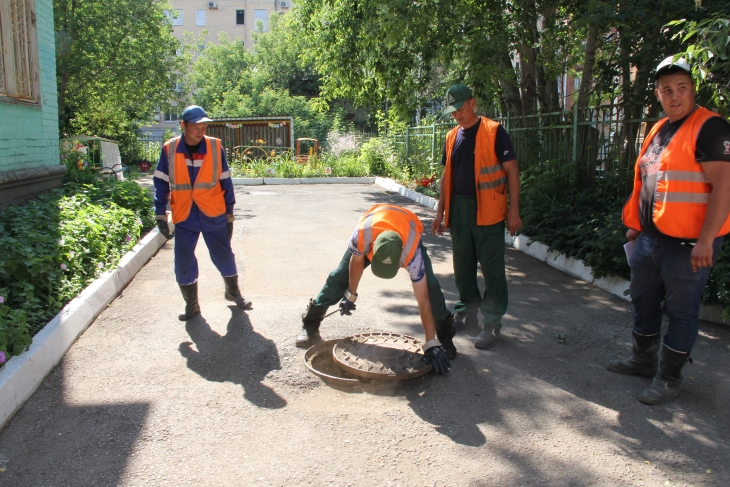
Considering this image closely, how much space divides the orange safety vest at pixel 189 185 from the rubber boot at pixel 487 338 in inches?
98.1

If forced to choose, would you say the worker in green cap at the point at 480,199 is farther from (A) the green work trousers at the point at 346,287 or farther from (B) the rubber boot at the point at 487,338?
(A) the green work trousers at the point at 346,287

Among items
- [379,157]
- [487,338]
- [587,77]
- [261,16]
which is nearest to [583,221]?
[487,338]

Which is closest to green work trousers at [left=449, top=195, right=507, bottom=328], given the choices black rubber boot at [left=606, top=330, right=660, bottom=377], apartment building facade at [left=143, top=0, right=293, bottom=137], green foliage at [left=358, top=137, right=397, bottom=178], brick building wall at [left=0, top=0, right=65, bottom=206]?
black rubber boot at [left=606, top=330, right=660, bottom=377]

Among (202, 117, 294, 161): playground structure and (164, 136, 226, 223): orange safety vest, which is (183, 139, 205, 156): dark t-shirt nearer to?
(164, 136, 226, 223): orange safety vest

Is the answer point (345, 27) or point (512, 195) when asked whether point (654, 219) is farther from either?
point (345, 27)

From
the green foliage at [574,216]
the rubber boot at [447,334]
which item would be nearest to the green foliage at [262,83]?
the green foliage at [574,216]

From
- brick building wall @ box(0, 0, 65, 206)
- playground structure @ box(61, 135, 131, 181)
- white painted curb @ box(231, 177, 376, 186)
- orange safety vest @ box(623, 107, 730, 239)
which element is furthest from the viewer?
white painted curb @ box(231, 177, 376, 186)

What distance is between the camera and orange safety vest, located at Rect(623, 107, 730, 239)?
3.49 m

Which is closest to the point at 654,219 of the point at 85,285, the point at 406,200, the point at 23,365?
the point at 23,365

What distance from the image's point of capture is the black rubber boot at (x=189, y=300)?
17.7 feet

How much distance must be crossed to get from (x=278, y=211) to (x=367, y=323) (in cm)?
769

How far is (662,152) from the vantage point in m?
3.64

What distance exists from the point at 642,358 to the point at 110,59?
22.4 meters

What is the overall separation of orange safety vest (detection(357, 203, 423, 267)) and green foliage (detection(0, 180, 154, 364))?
227 cm
